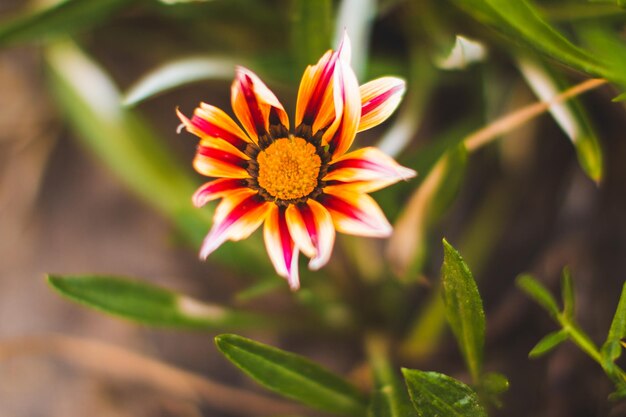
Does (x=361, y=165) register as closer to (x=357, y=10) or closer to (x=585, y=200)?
(x=357, y=10)

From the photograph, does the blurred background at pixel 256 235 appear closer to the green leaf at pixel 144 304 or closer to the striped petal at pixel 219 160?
the green leaf at pixel 144 304

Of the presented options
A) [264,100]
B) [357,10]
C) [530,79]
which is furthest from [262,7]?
[264,100]

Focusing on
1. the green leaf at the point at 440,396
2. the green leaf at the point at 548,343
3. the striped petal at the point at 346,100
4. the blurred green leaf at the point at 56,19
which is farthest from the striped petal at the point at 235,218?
the blurred green leaf at the point at 56,19

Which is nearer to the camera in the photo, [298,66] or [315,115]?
[315,115]

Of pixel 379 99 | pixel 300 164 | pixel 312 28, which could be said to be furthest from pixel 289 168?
pixel 312 28

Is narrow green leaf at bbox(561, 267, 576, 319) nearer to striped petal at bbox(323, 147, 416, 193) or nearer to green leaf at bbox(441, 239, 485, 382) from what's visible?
green leaf at bbox(441, 239, 485, 382)

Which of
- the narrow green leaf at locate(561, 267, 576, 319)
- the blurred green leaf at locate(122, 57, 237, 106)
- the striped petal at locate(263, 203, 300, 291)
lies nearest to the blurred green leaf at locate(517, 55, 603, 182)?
the narrow green leaf at locate(561, 267, 576, 319)

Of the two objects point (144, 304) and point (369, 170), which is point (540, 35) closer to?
point (369, 170)
